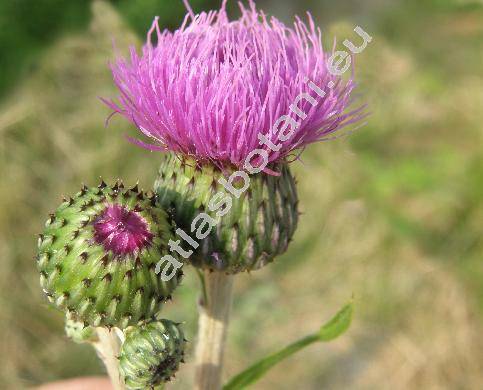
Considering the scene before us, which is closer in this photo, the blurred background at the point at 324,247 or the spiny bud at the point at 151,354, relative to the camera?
the spiny bud at the point at 151,354

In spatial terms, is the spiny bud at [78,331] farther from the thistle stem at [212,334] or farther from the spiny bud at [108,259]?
the thistle stem at [212,334]

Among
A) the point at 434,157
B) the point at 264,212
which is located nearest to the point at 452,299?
the point at 434,157

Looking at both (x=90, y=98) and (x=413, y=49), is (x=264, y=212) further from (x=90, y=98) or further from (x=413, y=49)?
(x=413, y=49)

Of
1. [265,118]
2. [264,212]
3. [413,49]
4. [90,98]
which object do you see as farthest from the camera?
[413,49]

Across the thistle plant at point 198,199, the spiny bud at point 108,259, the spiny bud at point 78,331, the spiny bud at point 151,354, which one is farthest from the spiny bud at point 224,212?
the spiny bud at point 78,331

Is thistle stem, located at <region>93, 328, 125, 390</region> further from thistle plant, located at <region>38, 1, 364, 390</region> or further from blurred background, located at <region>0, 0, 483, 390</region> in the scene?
blurred background, located at <region>0, 0, 483, 390</region>

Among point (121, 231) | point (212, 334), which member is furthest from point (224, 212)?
point (212, 334)
